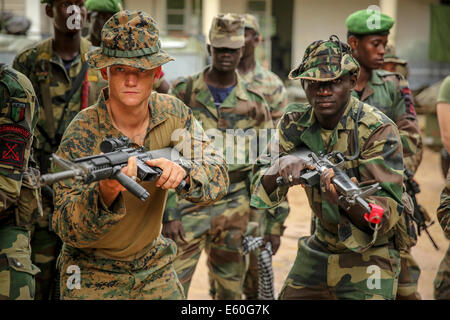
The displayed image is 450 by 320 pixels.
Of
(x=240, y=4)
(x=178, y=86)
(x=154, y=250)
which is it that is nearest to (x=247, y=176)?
(x=178, y=86)

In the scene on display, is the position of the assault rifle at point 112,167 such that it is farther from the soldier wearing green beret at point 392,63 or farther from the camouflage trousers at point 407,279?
the soldier wearing green beret at point 392,63

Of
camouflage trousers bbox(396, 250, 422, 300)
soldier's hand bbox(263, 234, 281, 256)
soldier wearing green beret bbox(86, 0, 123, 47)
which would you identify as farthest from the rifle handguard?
soldier wearing green beret bbox(86, 0, 123, 47)

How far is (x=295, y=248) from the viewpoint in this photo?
9.75 metres

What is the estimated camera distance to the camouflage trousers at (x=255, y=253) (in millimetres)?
6988

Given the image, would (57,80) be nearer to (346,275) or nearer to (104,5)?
(104,5)

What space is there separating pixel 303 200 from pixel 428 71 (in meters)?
10.4

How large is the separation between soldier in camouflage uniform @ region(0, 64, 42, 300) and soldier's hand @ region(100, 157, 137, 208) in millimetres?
820

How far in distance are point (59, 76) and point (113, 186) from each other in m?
2.80

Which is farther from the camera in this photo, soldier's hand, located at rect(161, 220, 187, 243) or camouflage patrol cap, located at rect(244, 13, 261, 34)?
camouflage patrol cap, located at rect(244, 13, 261, 34)

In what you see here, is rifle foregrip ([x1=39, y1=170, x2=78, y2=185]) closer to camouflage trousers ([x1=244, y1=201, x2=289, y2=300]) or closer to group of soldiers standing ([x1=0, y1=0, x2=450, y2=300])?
group of soldiers standing ([x1=0, y1=0, x2=450, y2=300])

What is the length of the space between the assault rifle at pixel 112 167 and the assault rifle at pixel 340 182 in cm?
76

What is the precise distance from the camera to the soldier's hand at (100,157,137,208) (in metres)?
3.64

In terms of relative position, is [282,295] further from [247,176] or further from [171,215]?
[247,176]

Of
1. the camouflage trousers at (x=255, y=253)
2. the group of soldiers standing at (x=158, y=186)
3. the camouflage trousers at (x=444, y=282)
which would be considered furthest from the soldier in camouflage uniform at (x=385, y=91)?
the camouflage trousers at (x=255, y=253)
